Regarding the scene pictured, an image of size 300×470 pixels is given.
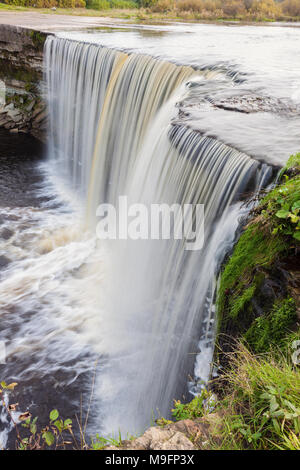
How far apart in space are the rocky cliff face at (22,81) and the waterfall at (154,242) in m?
4.10

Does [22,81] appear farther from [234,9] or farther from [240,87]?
[234,9]

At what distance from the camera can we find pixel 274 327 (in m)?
2.93

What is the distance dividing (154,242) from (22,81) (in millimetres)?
10074

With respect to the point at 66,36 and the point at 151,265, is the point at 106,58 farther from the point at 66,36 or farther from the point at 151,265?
the point at 151,265

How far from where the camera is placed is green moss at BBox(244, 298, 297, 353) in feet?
9.34

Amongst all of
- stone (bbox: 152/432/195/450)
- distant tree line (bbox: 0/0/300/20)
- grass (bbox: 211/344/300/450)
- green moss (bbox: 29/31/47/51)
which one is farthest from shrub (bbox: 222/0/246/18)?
stone (bbox: 152/432/195/450)

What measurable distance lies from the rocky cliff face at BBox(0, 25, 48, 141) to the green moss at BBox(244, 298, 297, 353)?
11584 mm

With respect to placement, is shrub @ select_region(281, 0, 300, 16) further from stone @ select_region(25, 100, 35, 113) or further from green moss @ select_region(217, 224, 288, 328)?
green moss @ select_region(217, 224, 288, 328)

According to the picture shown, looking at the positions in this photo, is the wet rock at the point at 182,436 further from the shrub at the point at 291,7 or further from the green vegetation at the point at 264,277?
the shrub at the point at 291,7

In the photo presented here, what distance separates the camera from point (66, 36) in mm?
11367

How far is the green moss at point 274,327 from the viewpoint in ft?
9.34

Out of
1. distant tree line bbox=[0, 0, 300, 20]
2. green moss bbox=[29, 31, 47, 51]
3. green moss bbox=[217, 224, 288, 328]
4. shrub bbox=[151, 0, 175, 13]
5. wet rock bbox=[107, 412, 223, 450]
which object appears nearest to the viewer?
wet rock bbox=[107, 412, 223, 450]

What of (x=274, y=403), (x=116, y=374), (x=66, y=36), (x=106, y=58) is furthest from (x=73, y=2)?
(x=274, y=403)
